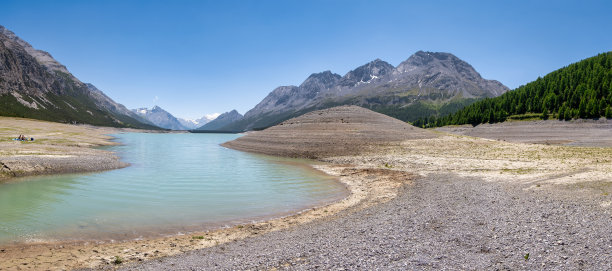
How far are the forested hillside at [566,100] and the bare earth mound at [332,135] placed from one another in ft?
142

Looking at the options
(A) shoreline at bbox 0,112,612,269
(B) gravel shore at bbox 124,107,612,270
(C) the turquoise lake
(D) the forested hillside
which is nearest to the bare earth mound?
(A) shoreline at bbox 0,112,612,269

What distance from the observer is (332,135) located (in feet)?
215

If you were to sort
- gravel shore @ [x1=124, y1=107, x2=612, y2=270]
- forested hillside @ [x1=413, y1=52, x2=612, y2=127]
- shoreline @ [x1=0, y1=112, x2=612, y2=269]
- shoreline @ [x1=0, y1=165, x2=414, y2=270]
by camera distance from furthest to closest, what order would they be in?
forested hillside @ [x1=413, y1=52, x2=612, y2=127] < shoreline @ [x1=0, y1=112, x2=612, y2=269] < shoreline @ [x1=0, y1=165, x2=414, y2=270] < gravel shore @ [x1=124, y1=107, x2=612, y2=270]

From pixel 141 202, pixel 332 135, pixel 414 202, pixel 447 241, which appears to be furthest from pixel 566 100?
pixel 141 202

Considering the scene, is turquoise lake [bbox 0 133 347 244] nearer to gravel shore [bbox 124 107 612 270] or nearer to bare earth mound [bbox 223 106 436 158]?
gravel shore [bbox 124 107 612 270]

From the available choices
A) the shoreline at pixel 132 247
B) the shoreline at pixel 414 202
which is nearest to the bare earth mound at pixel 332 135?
the shoreline at pixel 414 202

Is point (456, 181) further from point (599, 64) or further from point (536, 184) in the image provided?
point (599, 64)

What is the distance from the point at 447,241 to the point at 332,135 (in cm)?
5352

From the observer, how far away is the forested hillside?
74562mm

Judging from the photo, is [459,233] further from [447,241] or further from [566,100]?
[566,100]

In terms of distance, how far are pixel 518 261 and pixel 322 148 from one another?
49825mm

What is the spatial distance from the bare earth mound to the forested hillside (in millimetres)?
43421

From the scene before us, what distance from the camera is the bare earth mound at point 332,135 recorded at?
193 ft

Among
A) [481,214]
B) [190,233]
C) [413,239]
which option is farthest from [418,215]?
[190,233]
